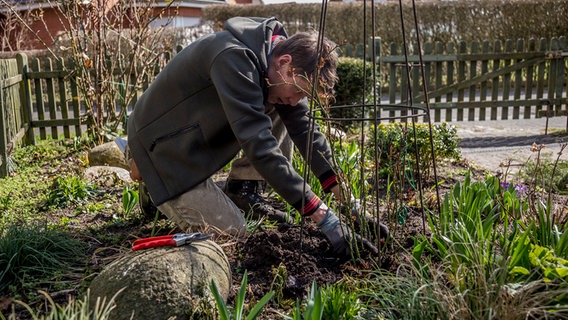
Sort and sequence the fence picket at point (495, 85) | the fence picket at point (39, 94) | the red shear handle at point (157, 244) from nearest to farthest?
the red shear handle at point (157, 244) < the fence picket at point (39, 94) < the fence picket at point (495, 85)

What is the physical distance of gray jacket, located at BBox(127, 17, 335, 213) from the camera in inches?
118

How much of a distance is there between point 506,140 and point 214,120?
256 inches

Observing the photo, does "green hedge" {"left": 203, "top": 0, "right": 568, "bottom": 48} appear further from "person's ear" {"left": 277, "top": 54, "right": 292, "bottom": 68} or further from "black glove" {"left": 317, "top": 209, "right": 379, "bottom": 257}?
"black glove" {"left": 317, "top": 209, "right": 379, "bottom": 257}

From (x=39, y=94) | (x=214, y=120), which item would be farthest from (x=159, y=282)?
(x=39, y=94)

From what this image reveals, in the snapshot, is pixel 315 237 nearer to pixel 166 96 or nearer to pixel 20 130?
pixel 166 96

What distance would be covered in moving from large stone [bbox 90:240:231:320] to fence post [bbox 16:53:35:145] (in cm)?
622

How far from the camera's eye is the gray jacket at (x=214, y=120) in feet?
9.83

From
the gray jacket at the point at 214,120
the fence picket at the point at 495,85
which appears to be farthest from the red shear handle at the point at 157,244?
the fence picket at the point at 495,85

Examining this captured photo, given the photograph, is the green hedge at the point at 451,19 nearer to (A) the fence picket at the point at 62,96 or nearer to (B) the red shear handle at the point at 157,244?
(A) the fence picket at the point at 62,96

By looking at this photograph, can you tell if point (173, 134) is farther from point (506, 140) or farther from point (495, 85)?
point (495, 85)

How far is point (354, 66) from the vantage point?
8.43 m

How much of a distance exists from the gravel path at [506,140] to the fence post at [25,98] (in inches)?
221

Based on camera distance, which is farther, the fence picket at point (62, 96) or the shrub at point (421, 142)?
the fence picket at point (62, 96)

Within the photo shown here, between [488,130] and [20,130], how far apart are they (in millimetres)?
7007
